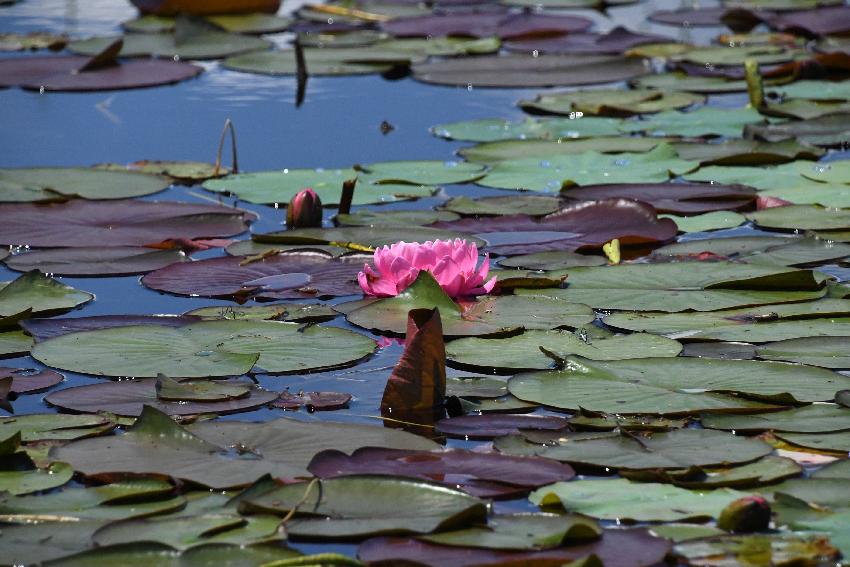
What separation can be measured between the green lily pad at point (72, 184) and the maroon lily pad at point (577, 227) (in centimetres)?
101

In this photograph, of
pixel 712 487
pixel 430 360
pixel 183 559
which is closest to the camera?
pixel 183 559

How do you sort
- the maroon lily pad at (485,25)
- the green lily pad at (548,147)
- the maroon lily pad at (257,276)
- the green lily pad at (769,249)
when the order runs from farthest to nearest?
the maroon lily pad at (485,25)
the green lily pad at (548,147)
the green lily pad at (769,249)
the maroon lily pad at (257,276)

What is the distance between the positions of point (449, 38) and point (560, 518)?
5.36 meters

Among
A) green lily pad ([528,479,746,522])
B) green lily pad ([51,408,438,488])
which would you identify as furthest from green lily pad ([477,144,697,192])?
green lily pad ([528,479,746,522])

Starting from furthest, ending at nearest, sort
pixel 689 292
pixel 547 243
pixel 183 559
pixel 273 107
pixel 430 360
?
1. pixel 273 107
2. pixel 547 243
3. pixel 689 292
4. pixel 430 360
5. pixel 183 559

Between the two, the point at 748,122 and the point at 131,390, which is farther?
the point at 748,122

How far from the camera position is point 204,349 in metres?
2.80

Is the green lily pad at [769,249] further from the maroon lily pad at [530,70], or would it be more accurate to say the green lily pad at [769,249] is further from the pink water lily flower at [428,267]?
the maroon lily pad at [530,70]

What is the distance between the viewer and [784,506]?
2.02 meters

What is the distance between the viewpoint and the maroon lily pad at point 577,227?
3.60 m

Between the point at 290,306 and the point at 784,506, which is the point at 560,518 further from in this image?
the point at 290,306

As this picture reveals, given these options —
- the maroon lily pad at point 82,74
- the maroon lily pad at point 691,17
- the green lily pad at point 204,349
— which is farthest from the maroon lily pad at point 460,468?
the maroon lily pad at point 691,17

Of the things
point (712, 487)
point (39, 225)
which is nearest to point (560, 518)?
point (712, 487)

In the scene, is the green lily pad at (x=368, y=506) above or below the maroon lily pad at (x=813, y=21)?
below
